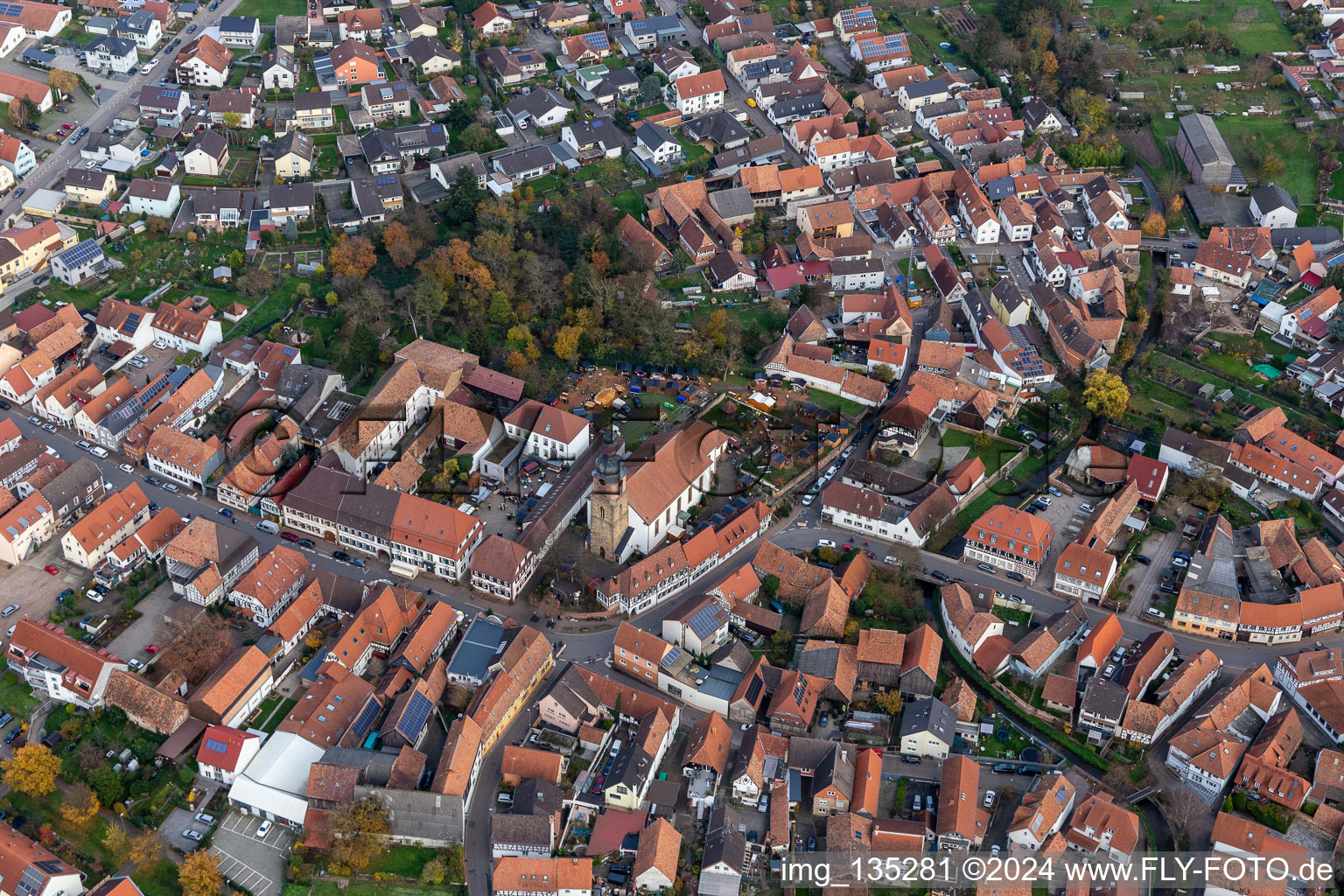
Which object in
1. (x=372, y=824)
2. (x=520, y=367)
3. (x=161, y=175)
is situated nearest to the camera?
(x=372, y=824)

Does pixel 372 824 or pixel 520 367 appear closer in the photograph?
pixel 372 824

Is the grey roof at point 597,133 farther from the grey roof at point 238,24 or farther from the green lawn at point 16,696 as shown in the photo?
the green lawn at point 16,696

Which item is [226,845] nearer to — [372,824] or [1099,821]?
[372,824]

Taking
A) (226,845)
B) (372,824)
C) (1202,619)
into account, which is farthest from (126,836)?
(1202,619)

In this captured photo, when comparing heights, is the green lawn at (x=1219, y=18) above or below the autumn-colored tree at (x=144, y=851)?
above

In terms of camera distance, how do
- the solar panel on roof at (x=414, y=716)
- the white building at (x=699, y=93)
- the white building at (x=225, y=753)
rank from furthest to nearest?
1. the white building at (x=699, y=93)
2. the solar panel on roof at (x=414, y=716)
3. the white building at (x=225, y=753)

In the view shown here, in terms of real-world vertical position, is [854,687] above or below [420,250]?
below

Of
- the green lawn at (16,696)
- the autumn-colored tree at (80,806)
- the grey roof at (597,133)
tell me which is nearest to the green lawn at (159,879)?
the autumn-colored tree at (80,806)
